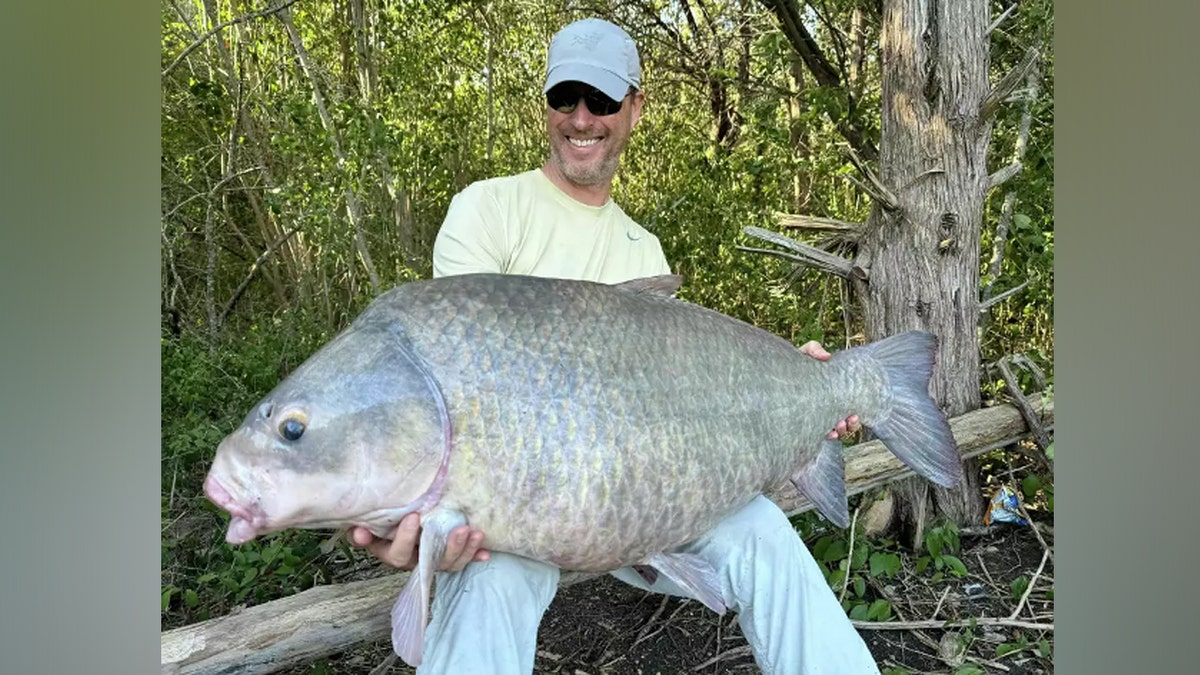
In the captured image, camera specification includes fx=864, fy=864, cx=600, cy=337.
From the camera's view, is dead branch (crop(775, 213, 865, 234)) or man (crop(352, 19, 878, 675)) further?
dead branch (crop(775, 213, 865, 234))

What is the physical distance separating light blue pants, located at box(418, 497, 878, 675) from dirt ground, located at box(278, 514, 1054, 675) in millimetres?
767

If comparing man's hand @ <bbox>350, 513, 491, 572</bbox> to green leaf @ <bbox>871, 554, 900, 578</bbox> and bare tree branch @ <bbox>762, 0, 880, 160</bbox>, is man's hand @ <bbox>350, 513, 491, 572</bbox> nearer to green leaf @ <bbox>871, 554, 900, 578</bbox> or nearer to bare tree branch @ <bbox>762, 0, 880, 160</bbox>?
green leaf @ <bbox>871, 554, 900, 578</bbox>

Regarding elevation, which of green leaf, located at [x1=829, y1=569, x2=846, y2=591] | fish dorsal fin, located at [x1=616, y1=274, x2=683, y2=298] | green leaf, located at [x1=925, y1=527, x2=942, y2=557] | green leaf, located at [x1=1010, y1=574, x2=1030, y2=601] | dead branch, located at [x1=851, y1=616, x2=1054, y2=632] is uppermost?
fish dorsal fin, located at [x1=616, y1=274, x2=683, y2=298]

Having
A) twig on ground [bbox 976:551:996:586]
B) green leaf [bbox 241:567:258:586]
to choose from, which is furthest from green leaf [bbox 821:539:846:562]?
green leaf [bbox 241:567:258:586]

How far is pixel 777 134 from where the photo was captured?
3.64m

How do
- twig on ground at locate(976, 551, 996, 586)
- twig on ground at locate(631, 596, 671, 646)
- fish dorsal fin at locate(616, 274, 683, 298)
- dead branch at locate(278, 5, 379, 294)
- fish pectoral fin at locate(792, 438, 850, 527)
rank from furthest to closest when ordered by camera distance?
dead branch at locate(278, 5, 379, 294), twig on ground at locate(976, 551, 996, 586), twig on ground at locate(631, 596, 671, 646), fish pectoral fin at locate(792, 438, 850, 527), fish dorsal fin at locate(616, 274, 683, 298)

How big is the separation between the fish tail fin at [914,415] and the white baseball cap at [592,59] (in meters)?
0.84

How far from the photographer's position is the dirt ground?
2.44 metres

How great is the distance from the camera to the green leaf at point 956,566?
2703mm

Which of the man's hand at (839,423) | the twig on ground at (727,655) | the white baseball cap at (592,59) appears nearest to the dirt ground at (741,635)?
the twig on ground at (727,655)

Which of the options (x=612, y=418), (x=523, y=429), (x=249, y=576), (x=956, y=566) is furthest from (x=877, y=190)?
(x=249, y=576)

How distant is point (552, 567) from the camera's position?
1.58m
